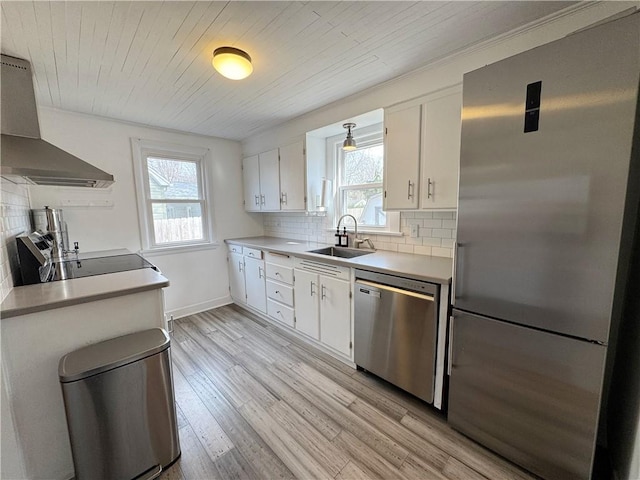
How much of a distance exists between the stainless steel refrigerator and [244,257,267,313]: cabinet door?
2.29 m

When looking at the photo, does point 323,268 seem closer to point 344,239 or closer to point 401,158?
point 344,239

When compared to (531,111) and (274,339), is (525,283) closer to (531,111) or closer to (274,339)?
(531,111)

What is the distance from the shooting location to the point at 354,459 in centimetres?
148

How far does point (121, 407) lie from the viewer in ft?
4.12

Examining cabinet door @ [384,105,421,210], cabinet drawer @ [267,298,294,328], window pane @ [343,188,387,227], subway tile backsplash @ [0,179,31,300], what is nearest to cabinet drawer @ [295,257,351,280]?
cabinet drawer @ [267,298,294,328]

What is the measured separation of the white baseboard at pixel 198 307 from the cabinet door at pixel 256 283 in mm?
616

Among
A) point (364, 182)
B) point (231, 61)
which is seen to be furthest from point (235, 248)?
point (231, 61)

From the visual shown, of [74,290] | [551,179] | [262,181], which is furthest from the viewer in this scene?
[262,181]

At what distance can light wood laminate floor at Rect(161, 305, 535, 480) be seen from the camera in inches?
56.2

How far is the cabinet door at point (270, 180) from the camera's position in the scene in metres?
3.37

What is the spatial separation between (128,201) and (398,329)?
3326 mm

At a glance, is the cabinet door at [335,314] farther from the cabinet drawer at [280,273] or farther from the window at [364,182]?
the window at [364,182]

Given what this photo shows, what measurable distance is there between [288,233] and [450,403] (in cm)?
286

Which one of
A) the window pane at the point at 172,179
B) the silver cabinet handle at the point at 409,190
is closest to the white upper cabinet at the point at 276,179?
the window pane at the point at 172,179
